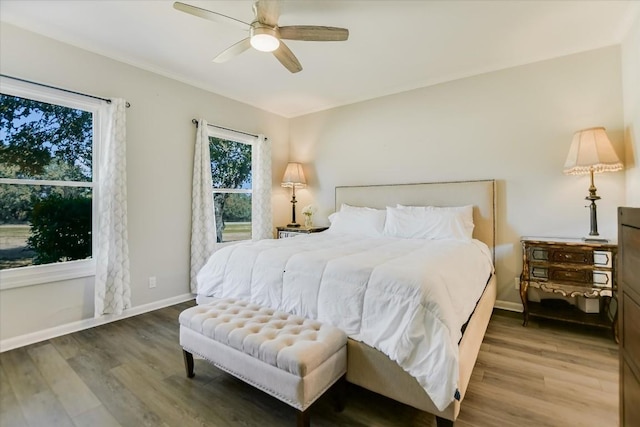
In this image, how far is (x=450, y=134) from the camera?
141 inches

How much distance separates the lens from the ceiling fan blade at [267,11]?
77.0 inches

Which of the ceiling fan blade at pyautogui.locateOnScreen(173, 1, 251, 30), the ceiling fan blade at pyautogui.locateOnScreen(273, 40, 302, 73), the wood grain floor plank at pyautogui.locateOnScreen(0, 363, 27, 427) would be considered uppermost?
the ceiling fan blade at pyautogui.locateOnScreen(173, 1, 251, 30)

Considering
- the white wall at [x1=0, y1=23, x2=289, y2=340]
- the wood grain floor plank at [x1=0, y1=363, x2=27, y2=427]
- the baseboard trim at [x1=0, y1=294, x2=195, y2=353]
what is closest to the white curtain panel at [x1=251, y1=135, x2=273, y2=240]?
the white wall at [x1=0, y1=23, x2=289, y2=340]

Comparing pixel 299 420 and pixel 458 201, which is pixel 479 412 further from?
pixel 458 201

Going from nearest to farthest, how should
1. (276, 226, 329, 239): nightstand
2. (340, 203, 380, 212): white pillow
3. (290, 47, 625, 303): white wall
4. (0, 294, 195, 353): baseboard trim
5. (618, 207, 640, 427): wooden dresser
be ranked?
(618, 207, 640, 427): wooden dresser, (0, 294, 195, 353): baseboard trim, (290, 47, 625, 303): white wall, (340, 203, 380, 212): white pillow, (276, 226, 329, 239): nightstand

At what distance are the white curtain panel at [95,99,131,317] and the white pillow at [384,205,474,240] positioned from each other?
111 inches

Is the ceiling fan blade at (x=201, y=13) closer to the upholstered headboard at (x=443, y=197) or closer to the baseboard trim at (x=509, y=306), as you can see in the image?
the upholstered headboard at (x=443, y=197)

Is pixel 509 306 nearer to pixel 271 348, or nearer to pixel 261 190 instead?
pixel 271 348

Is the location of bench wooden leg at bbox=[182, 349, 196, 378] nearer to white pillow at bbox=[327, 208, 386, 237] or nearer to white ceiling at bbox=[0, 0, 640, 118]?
white pillow at bbox=[327, 208, 386, 237]

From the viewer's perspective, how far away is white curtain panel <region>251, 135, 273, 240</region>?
4380 millimetres

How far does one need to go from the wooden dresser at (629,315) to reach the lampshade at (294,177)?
3851 mm

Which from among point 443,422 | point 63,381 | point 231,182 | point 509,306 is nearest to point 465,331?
point 443,422

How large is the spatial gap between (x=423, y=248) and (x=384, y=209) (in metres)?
1.42

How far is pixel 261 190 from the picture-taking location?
4.39 meters
